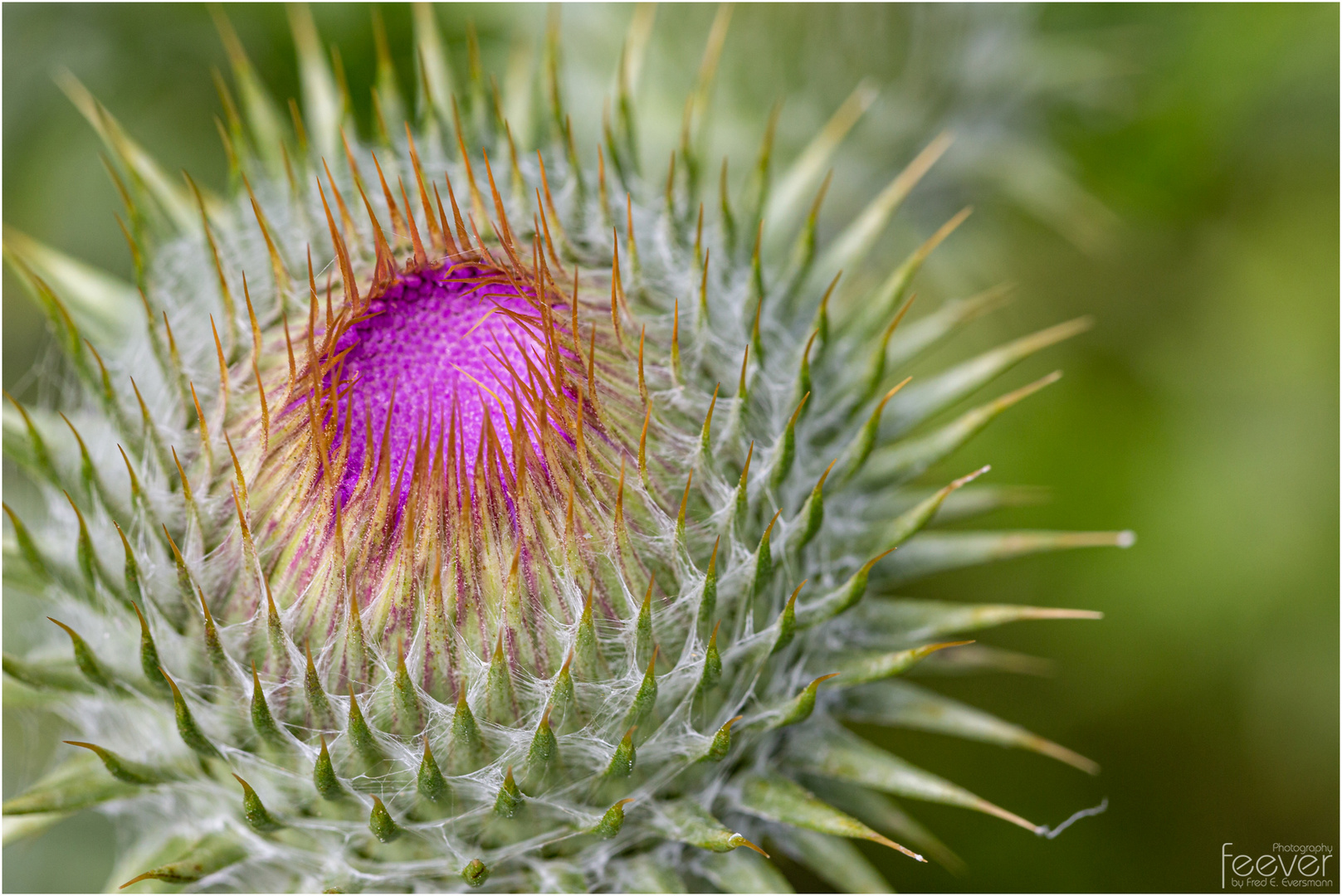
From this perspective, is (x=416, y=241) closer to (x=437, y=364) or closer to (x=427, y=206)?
(x=427, y=206)

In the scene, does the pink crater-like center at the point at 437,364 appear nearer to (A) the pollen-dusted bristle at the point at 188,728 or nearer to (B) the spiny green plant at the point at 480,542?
(B) the spiny green plant at the point at 480,542

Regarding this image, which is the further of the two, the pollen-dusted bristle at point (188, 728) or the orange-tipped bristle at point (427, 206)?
the orange-tipped bristle at point (427, 206)

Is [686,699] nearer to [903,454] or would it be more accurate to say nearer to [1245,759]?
[903,454]

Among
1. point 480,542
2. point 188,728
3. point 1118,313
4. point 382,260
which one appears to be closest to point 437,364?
point 382,260

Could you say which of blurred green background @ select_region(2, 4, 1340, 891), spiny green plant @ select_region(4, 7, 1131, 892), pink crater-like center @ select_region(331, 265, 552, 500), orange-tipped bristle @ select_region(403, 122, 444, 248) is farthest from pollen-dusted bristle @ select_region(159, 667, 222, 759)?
blurred green background @ select_region(2, 4, 1340, 891)

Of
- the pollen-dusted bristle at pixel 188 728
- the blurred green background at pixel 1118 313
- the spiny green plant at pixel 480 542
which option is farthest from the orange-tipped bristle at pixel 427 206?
the blurred green background at pixel 1118 313
